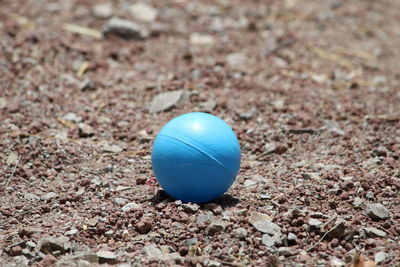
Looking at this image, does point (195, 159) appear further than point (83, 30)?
No

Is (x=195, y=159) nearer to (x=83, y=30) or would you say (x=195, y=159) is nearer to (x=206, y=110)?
(x=206, y=110)

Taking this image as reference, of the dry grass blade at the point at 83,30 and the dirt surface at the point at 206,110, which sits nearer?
the dirt surface at the point at 206,110

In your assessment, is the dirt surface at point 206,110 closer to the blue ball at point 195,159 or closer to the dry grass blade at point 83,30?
the dry grass blade at point 83,30

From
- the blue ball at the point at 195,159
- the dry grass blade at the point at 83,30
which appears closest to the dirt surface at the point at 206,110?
the dry grass blade at the point at 83,30

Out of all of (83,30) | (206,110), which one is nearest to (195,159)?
(206,110)

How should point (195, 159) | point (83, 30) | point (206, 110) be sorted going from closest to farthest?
point (195, 159) < point (206, 110) < point (83, 30)

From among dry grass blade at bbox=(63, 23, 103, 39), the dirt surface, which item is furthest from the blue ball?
dry grass blade at bbox=(63, 23, 103, 39)
